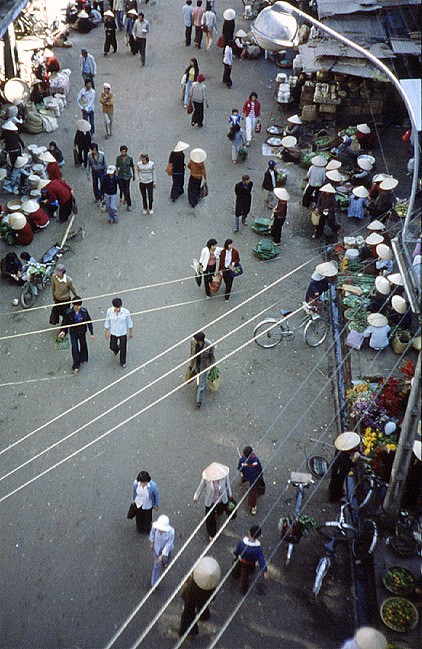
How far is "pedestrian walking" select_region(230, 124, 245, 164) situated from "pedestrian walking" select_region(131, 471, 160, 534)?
1079 cm

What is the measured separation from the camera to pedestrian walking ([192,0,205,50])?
23.6 m

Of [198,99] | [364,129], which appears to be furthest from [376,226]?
[198,99]

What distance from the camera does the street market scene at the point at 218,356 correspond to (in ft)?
31.1

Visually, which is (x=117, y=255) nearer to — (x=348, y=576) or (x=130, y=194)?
(x=130, y=194)

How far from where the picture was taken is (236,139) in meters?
18.5

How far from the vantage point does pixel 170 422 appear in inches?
476

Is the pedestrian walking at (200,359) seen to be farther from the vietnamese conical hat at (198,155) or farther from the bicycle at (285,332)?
the vietnamese conical hat at (198,155)

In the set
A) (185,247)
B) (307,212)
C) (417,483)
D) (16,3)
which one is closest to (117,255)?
(185,247)

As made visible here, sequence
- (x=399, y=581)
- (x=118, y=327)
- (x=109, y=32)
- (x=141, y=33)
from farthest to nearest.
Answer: (x=109, y=32), (x=141, y=33), (x=118, y=327), (x=399, y=581)

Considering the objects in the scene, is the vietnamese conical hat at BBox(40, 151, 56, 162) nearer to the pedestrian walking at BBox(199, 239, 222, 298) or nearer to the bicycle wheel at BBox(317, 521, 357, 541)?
the pedestrian walking at BBox(199, 239, 222, 298)

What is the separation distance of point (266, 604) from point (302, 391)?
4172 millimetres

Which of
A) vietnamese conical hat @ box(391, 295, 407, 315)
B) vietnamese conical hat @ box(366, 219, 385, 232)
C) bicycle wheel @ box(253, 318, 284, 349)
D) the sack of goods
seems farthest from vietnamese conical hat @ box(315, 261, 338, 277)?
the sack of goods

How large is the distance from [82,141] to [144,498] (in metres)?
10.6

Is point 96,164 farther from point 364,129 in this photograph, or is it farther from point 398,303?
point 398,303
